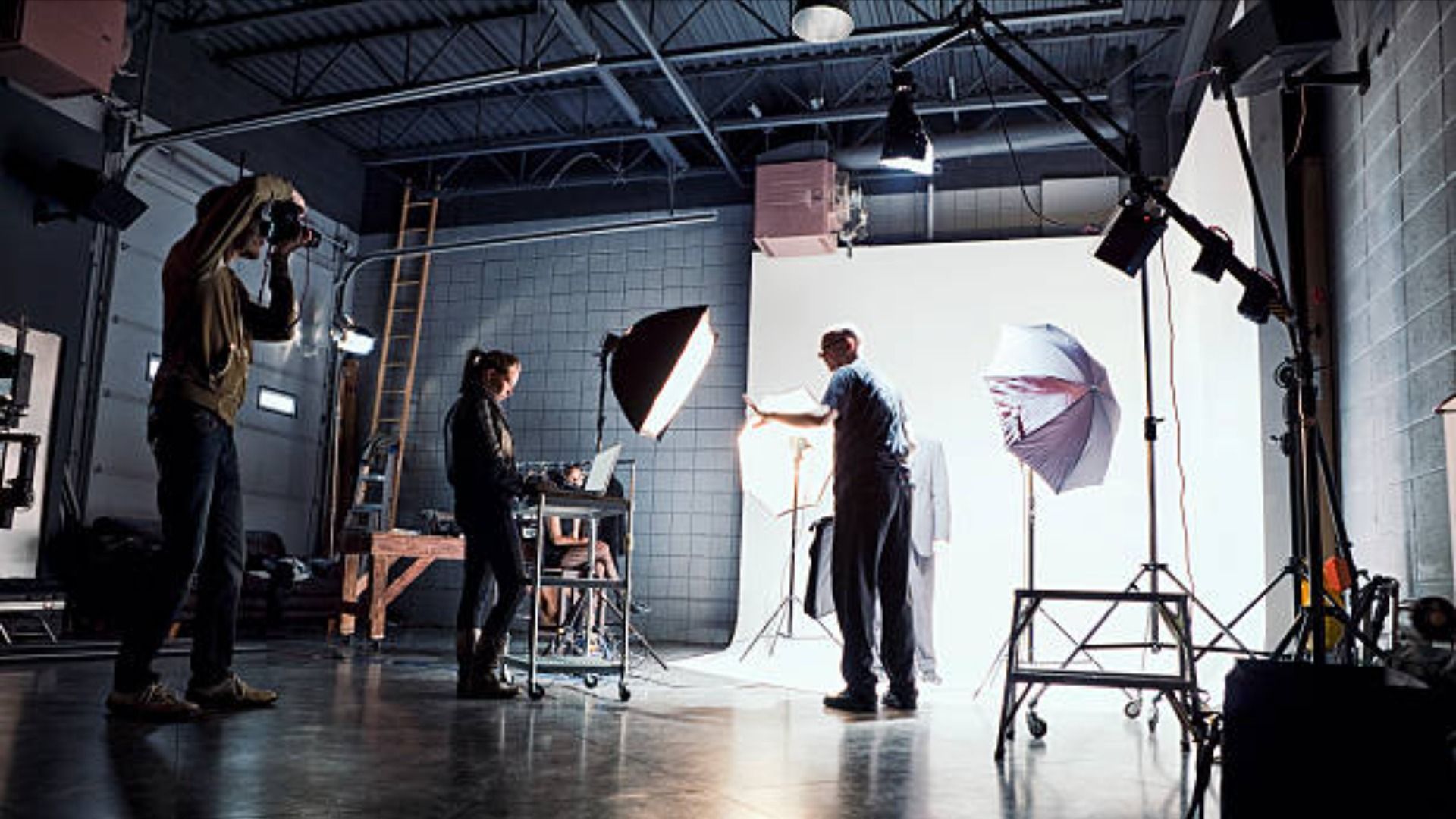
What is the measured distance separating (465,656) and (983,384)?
525cm

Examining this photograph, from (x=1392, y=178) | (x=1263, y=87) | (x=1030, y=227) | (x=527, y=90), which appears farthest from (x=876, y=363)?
(x=1263, y=87)

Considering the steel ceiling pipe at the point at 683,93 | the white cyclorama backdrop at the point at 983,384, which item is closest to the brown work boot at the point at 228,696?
the white cyclorama backdrop at the point at 983,384

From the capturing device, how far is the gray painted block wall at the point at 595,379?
930cm

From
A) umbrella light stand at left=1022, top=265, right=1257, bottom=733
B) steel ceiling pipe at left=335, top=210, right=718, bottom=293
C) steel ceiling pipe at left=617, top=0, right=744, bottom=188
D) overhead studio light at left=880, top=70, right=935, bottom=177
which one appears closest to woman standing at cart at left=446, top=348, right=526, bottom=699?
overhead studio light at left=880, top=70, right=935, bottom=177

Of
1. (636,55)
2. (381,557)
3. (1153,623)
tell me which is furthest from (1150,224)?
(381,557)

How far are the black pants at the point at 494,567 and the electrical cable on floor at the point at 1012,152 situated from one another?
215 inches

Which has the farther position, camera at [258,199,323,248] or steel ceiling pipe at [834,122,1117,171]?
steel ceiling pipe at [834,122,1117,171]

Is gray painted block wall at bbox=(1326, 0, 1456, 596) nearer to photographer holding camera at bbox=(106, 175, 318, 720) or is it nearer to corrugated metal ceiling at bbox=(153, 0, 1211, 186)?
corrugated metal ceiling at bbox=(153, 0, 1211, 186)

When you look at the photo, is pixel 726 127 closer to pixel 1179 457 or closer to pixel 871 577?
pixel 1179 457

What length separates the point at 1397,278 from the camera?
12.6ft

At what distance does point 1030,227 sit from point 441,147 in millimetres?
5331

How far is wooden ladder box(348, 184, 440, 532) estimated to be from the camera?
10008 millimetres

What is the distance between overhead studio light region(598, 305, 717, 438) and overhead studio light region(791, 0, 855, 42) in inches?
86.5

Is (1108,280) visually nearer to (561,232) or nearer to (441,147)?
(561,232)
